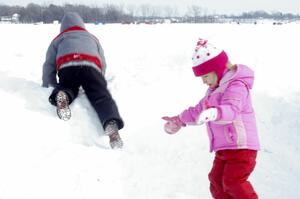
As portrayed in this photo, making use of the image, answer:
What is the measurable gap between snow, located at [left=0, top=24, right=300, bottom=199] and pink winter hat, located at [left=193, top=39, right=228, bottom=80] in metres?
1.46

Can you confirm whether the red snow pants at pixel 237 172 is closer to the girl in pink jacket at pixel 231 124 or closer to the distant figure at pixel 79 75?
the girl in pink jacket at pixel 231 124

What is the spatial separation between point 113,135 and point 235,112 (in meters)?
2.17

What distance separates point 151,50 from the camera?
8.49 m

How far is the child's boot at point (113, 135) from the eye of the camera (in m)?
4.50

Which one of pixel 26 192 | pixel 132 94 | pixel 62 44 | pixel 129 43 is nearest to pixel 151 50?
pixel 129 43

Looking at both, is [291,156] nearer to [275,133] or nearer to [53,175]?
[275,133]

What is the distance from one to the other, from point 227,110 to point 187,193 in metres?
1.52

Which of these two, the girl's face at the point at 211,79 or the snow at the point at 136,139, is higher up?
the girl's face at the point at 211,79

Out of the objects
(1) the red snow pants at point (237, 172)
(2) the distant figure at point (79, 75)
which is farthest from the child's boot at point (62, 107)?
(1) the red snow pants at point (237, 172)

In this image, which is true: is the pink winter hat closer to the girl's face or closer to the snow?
the girl's face

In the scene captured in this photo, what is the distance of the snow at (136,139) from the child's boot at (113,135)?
0.08 metres

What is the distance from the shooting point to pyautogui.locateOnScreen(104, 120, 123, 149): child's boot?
14.8ft

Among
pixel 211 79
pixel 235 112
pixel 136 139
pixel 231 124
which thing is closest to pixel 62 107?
pixel 136 139

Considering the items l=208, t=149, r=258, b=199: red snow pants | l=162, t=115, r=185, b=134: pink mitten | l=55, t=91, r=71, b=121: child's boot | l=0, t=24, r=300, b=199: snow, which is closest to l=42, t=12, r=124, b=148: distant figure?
l=55, t=91, r=71, b=121: child's boot
